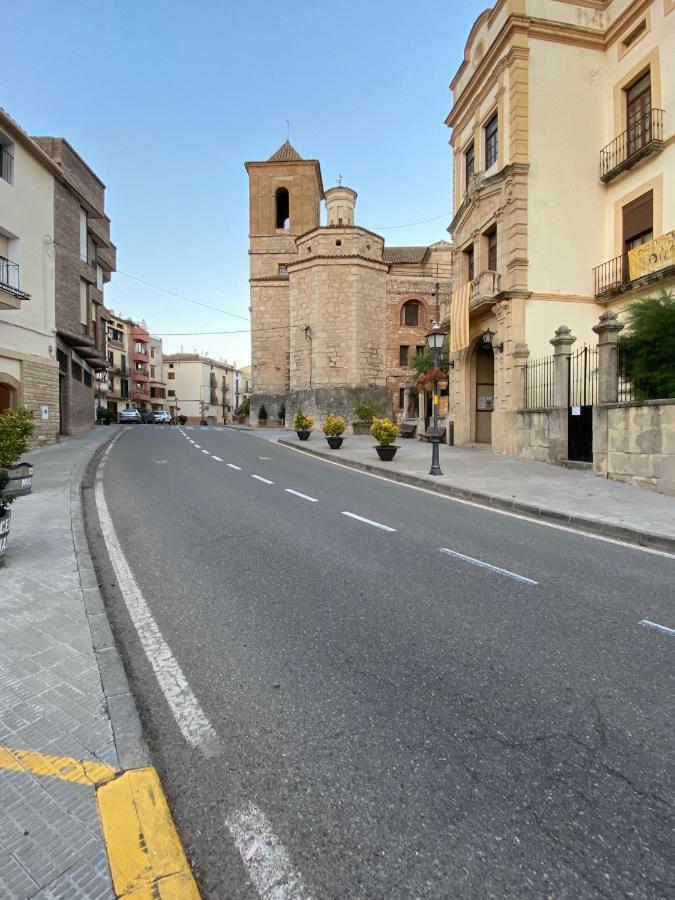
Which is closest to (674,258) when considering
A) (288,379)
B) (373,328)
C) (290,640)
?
(290,640)

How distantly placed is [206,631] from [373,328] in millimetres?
33038

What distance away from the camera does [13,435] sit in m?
7.00

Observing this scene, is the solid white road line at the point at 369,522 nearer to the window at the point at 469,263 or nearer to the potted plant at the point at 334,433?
the potted plant at the point at 334,433

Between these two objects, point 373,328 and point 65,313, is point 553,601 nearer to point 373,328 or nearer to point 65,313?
point 65,313

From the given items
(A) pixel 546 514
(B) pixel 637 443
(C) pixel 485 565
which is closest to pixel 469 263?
(B) pixel 637 443

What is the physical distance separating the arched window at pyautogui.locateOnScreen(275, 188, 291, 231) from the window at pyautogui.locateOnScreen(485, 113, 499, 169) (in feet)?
85.6

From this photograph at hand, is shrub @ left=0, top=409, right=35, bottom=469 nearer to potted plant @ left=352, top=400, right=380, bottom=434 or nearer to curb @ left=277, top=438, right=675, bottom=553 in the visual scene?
curb @ left=277, top=438, right=675, bottom=553

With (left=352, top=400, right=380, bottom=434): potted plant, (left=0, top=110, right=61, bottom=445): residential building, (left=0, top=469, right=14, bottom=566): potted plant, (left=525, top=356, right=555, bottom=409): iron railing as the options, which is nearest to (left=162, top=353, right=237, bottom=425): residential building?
(left=352, top=400, right=380, bottom=434): potted plant

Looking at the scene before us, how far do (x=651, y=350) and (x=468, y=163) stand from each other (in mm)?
12715

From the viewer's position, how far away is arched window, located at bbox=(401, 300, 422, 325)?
39500mm

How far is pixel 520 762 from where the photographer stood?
86.8 inches

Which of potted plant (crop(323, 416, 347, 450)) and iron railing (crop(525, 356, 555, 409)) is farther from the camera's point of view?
potted plant (crop(323, 416, 347, 450))

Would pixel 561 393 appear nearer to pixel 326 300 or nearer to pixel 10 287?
pixel 10 287

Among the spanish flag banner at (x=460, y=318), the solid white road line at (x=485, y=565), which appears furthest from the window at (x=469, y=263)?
the solid white road line at (x=485, y=565)
